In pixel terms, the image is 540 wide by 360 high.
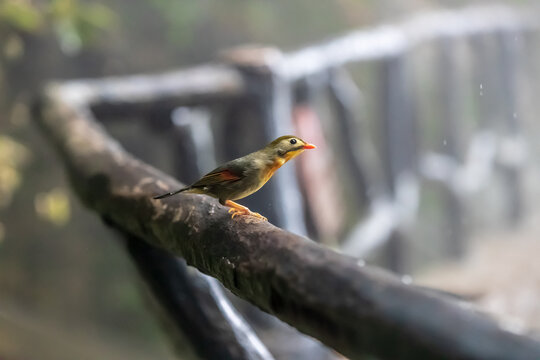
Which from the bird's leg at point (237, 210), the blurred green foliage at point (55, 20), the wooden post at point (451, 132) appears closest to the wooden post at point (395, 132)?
the wooden post at point (451, 132)

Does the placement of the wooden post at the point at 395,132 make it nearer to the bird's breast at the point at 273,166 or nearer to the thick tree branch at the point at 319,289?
the thick tree branch at the point at 319,289

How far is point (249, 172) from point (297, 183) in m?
1.94

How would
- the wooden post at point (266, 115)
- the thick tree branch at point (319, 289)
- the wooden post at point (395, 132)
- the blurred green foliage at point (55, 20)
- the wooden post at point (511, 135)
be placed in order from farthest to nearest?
the wooden post at point (511, 135)
the wooden post at point (395, 132)
the blurred green foliage at point (55, 20)
the wooden post at point (266, 115)
the thick tree branch at point (319, 289)

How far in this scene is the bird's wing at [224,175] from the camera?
2.82 feet

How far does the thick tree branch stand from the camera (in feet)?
1.79

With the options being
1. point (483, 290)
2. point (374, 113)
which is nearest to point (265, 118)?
point (483, 290)

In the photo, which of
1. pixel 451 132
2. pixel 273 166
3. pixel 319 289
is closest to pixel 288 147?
pixel 273 166

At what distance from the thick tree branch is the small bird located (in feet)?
0.14

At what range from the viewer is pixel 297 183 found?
2785 mm

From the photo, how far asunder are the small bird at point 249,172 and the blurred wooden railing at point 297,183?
1.7 inches

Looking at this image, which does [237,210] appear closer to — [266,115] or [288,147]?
[288,147]

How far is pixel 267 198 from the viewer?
2.05 metres

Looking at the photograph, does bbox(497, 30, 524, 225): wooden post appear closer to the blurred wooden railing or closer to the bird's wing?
the blurred wooden railing

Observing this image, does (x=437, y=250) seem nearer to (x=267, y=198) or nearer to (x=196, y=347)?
(x=267, y=198)
